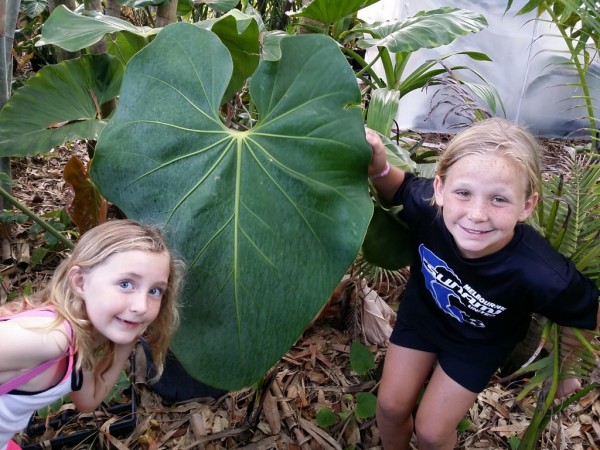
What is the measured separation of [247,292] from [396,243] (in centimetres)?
39

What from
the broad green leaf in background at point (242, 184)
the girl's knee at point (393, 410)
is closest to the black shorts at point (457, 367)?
the girl's knee at point (393, 410)

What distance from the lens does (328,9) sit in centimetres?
131

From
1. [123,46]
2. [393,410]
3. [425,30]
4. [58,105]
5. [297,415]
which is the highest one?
Result: [425,30]

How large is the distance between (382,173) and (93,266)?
53 cm

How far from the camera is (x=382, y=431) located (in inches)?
45.0

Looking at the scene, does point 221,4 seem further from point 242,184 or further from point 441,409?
point 441,409

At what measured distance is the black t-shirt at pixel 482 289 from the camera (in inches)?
33.2

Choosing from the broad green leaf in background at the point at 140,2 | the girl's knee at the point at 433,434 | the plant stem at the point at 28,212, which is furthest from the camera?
the broad green leaf in background at the point at 140,2

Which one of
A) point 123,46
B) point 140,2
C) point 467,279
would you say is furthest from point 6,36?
point 467,279

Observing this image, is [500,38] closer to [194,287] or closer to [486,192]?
[486,192]

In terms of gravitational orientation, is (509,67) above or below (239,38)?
below

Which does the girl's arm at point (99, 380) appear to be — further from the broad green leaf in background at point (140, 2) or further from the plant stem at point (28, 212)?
the broad green leaf in background at point (140, 2)

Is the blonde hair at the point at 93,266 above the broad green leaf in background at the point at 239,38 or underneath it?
underneath

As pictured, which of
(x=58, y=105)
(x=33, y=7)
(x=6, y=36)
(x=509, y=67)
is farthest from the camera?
(x=509, y=67)
